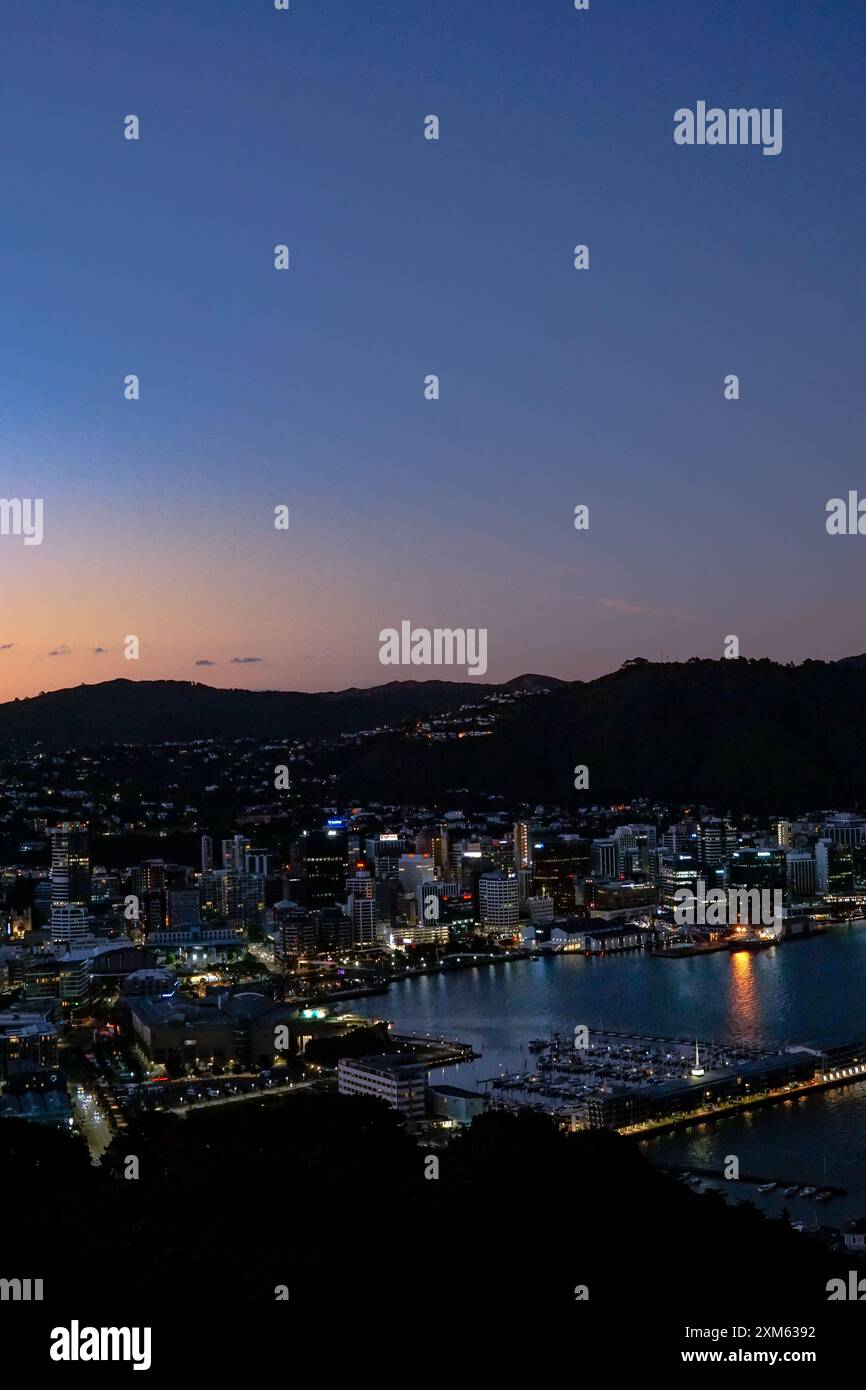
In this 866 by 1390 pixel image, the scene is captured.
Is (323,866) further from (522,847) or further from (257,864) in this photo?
(522,847)

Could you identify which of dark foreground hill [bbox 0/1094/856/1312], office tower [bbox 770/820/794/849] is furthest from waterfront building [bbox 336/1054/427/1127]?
office tower [bbox 770/820/794/849]

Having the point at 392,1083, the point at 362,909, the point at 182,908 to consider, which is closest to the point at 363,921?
the point at 362,909

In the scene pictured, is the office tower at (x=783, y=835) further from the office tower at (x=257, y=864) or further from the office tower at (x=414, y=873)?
the office tower at (x=257, y=864)

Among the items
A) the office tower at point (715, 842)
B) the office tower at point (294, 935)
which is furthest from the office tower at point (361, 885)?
the office tower at point (715, 842)

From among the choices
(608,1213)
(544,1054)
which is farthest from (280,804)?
(608,1213)

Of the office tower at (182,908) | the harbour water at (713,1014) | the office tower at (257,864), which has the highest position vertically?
the office tower at (257,864)
